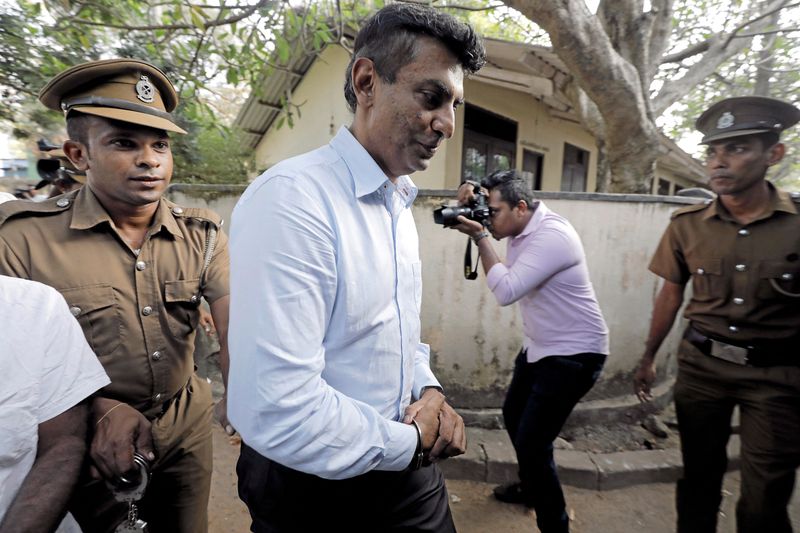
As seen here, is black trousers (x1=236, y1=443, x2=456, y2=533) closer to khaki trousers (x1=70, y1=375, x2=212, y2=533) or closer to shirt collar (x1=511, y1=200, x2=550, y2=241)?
khaki trousers (x1=70, y1=375, x2=212, y2=533)

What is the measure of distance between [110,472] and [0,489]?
281mm

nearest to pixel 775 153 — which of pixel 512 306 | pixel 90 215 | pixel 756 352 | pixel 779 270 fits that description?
pixel 779 270

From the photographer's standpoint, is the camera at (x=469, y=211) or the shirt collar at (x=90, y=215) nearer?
the shirt collar at (x=90, y=215)

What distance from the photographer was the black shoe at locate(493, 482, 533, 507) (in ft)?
9.56

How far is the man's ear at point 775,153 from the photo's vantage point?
6.94ft

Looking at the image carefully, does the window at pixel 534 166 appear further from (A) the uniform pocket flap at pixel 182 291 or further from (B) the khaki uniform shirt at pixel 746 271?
(A) the uniform pocket flap at pixel 182 291

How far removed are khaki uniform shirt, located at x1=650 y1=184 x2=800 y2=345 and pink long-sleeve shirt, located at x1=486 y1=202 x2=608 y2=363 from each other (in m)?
0.52

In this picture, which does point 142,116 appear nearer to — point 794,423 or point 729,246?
point 729,246

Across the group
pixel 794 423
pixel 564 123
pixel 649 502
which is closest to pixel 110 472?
pixel 794 423

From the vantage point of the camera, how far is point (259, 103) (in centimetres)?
955

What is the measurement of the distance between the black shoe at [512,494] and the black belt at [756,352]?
146 centimetres

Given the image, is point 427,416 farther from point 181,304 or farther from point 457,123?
point 457,123

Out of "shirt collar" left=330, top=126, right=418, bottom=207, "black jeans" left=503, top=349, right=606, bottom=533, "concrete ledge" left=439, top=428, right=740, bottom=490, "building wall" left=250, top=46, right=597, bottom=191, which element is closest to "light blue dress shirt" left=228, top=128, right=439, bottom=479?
"shirt collar" left=330, top=126, right=418, bottom=207

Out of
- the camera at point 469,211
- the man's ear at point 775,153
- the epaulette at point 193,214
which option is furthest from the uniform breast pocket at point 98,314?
the man's ear at point 775,153
